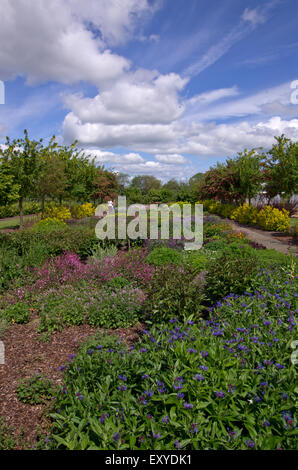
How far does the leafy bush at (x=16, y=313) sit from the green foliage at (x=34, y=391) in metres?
1.79

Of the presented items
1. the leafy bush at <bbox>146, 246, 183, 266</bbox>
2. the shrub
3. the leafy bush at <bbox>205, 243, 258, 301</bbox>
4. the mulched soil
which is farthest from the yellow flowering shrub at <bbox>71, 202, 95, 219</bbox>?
the leafy bush at <bbox>205, 243, 258, 301</bbox>

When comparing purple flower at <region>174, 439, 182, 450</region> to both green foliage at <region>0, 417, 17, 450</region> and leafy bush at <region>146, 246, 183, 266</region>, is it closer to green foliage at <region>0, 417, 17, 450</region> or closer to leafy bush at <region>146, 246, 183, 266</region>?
green foliage at <region>0, 417, 17, 450</region>

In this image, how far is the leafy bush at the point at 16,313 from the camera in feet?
15.9

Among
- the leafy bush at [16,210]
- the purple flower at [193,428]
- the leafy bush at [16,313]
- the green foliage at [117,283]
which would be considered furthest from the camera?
the leafy bush at [16,210]

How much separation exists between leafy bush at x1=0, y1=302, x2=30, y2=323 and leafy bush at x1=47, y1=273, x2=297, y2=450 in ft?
7.23

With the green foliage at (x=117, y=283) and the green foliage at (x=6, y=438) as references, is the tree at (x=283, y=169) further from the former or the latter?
the green foliage at (x=6, y=438)

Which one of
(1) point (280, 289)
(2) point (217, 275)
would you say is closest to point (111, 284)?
(2) point (217, 275)

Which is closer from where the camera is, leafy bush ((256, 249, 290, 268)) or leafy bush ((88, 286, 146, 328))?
A: leafy bush ((88, 286, 146, 328))

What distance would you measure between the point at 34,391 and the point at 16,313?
2099 mm

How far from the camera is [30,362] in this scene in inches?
147

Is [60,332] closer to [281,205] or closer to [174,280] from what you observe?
[174,280]

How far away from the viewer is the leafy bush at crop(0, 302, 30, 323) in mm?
4848

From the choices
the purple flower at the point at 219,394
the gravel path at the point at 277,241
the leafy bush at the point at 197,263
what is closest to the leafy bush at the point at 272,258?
the leafy bush at the point at 197,263

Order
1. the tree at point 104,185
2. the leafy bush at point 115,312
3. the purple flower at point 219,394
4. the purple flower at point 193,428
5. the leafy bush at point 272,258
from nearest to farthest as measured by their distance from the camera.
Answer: the purple flower at point 193,428 < the purple flower at point 219,394 < the leafy bush at point 115,312 < the leafy bush at point 272,258 < the tree at point 104,185
